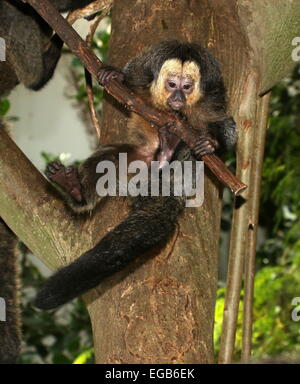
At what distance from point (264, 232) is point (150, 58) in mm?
4320

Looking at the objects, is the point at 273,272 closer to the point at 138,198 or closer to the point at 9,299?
the point at 9,299

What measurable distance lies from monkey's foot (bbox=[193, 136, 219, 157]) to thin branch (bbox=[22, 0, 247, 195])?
4cm

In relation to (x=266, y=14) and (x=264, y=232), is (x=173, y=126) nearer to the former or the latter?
(x=266, y=14)

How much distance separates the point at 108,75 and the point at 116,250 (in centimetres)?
76

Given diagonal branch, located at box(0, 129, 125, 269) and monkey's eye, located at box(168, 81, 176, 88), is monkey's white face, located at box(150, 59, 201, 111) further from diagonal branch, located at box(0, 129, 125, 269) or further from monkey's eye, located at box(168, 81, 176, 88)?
diagonal branch, located at box(0, 129, 125, 269)

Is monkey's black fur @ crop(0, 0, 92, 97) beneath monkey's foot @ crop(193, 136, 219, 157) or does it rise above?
above

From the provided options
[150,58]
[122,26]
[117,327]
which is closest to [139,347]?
[117,327]

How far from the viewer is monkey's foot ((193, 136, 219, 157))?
8.61ft

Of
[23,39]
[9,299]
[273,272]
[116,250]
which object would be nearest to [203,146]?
[116,250]

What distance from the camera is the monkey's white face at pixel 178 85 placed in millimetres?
2971

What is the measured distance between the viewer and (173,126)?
2537mm

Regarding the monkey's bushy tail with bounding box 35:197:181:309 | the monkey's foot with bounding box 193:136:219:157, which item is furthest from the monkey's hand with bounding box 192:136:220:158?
the monkey's bushy tail with bounding box 35:197:181:309
